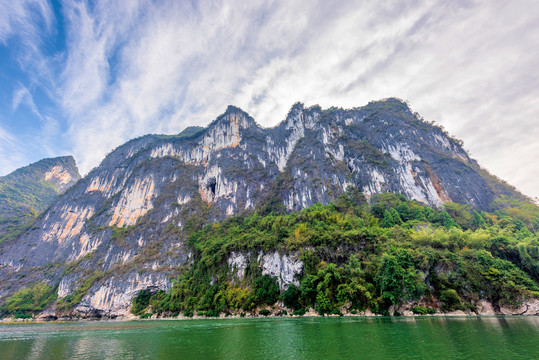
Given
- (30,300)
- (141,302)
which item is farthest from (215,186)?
(30,300)

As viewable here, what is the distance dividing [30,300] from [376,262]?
88.6 m

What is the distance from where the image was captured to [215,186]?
90.2 meters

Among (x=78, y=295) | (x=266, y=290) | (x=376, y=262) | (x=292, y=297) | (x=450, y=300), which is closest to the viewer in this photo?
(x=450, y=300)

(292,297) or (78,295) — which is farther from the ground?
(78,295)

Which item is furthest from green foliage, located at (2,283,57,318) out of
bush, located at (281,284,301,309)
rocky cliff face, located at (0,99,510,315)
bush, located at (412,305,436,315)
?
bush, located at (412,305,436,315)

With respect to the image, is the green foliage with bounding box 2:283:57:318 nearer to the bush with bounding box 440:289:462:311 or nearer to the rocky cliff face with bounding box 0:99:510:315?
the rocky cliff face with bounding box 0:99:510:315

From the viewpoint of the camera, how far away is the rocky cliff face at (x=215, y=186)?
6288cm

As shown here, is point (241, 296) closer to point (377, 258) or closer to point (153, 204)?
point (377, 258)

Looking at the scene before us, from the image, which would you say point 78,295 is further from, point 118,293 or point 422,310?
point 422,310

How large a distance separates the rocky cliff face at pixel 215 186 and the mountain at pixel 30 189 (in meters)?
12.9

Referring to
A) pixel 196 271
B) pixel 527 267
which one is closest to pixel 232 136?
pixel 196 271

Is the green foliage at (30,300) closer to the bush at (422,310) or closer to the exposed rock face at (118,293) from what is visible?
the exposed rock face at (118,293)

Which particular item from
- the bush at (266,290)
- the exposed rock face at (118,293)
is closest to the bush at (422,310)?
the bush at (266,290)

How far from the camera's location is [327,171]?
7275 centimetres
